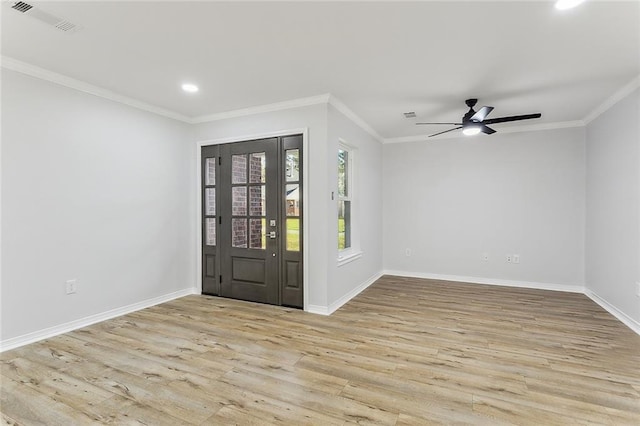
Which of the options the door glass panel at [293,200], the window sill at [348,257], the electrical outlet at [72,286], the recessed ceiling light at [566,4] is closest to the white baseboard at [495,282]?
the window sill at [348,257]

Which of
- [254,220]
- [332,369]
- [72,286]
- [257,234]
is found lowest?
[332,369]

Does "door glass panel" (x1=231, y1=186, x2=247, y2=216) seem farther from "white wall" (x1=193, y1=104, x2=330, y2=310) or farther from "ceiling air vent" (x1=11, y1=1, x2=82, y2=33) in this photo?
"ceiling air vent" (x1=11, y1=1, x2=82, y2=33)

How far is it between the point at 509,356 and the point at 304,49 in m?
Result: 3.17

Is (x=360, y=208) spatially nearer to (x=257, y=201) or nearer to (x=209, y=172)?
(x=257, y=201)

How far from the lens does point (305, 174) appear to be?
392cm

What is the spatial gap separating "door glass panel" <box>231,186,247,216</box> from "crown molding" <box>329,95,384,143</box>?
165cm

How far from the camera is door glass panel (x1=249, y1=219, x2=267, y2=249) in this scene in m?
4.23

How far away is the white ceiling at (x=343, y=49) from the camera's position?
7.11 ft

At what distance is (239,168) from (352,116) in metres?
1.76

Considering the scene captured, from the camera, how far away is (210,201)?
468 cm

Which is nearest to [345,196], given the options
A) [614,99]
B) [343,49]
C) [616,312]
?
[343,49]

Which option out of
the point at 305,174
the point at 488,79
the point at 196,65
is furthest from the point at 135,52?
the point at 488,79

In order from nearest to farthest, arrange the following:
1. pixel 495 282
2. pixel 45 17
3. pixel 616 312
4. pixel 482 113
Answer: pixel 45 17
pixel 482 113
pixel 616 312
pixel 495 282

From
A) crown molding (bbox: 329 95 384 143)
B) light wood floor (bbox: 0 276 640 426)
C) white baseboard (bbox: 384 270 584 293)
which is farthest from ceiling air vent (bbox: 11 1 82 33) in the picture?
white baseboard (bbox: 384 270 584 293)
